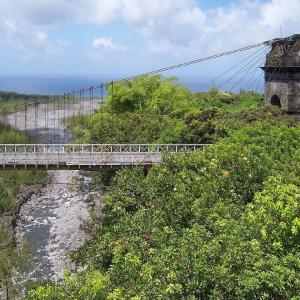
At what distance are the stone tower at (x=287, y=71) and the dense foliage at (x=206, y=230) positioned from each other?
5165mm

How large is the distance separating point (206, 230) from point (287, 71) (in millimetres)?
22367

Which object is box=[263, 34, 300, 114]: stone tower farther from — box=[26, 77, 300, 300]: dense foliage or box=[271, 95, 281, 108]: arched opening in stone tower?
box=[26, 77, 300, 300]: dense foliage

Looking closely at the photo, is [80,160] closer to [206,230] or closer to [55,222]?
[55,222]

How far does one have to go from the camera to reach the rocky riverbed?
3019 centimetres

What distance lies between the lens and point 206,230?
45.1 feet

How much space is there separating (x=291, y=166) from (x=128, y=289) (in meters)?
8.65

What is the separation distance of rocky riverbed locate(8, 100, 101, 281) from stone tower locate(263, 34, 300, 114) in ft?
52.4

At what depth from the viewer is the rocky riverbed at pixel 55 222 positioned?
30188 mm

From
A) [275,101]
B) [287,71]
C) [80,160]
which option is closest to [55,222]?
[80,160]

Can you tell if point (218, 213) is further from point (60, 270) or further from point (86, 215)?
point (86, 215)

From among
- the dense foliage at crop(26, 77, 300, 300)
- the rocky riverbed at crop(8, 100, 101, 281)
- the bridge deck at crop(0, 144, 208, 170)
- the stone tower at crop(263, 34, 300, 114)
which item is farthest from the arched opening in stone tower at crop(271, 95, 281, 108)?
the rocky riverbed at crop(8, 100, 101, 281)

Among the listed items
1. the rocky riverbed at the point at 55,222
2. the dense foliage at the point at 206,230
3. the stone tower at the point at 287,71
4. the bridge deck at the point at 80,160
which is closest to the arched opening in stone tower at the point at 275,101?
the stone tower at the point at 287,71

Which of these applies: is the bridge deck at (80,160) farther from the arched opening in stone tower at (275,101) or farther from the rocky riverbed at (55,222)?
the arched opening in stone tower at (275,101)

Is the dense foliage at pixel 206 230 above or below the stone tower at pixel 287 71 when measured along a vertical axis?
below
